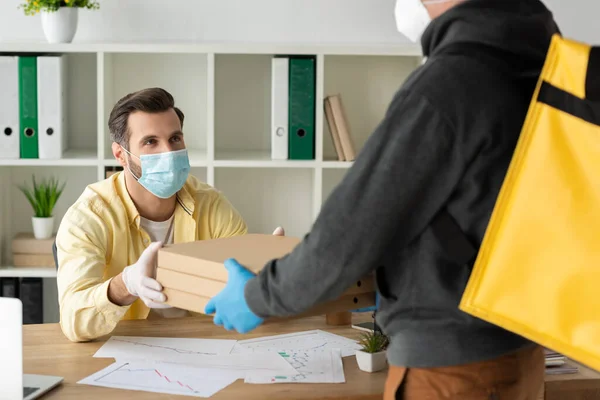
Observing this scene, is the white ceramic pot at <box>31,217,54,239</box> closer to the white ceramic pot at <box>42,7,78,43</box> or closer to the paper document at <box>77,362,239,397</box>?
the white ceramic pot at <box>42,7,78,43</box>

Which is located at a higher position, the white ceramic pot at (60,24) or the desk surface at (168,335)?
the white ceramic pot at (60,24)

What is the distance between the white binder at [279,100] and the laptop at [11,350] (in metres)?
1.78

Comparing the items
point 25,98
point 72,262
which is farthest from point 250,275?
point 25,98

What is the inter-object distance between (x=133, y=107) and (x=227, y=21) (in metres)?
1.07

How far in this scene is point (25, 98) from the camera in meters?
3.20

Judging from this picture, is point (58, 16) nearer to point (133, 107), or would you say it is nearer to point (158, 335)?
point (133, 107)

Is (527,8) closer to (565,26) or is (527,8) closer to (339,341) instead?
(339,341)

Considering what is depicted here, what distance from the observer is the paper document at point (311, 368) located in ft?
5.90

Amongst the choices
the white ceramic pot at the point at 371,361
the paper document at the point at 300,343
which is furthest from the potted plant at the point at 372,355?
the paper document at the point at 300,343

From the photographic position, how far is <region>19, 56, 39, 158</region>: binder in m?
3.19

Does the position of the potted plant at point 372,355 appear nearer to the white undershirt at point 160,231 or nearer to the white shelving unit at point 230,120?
the white undershirt at point 160,231

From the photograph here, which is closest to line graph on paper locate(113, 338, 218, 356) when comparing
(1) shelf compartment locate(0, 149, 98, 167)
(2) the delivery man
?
(2) the delivery man

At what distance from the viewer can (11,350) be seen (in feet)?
5.16

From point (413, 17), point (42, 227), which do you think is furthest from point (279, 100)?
point (413, 17)
